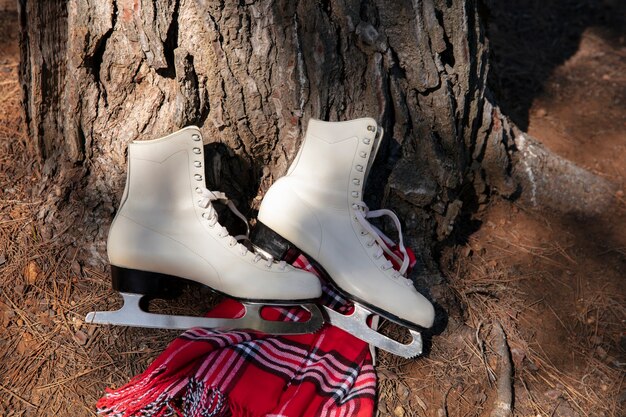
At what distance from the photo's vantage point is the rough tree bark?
2033mm

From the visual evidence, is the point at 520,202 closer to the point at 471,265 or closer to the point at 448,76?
the point at 471,265

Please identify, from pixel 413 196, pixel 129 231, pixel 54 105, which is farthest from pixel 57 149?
pixel 413 196

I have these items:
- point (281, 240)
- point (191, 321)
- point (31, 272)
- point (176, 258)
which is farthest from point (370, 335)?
point (31, 272)

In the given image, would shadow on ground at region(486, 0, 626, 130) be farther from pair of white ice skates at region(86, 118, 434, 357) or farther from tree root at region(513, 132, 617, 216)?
pair of white ice skates at region(86, 118, 434, 357)

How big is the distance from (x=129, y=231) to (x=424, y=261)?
115 centimetres

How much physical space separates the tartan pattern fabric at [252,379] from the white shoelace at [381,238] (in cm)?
30

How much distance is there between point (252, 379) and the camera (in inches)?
73.7

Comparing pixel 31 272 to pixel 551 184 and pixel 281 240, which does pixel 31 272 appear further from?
pixel 551 184

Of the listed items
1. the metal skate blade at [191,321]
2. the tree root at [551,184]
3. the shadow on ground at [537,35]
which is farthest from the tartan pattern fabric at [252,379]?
the shadow on ground at [537,35]

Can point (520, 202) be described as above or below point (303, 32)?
below

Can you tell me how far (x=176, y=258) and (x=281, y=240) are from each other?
0.40 m

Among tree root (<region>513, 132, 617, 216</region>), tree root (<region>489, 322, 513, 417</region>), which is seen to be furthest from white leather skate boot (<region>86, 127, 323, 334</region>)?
tree root (<region>513, 132, 617, 216</region>)

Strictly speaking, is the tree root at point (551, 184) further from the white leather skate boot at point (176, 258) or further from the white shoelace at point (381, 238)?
the white leather skate boot at point (176, 258)

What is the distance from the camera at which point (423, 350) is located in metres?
2.08
